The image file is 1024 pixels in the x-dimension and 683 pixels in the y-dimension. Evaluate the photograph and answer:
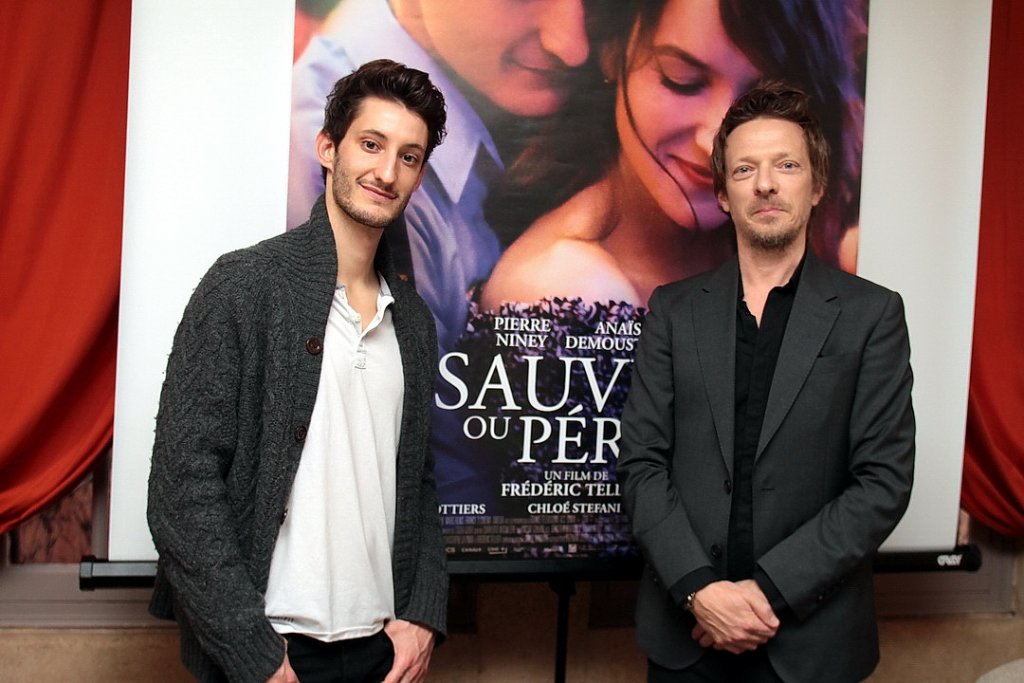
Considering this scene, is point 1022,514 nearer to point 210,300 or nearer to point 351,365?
point 351,365

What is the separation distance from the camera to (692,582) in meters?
1.70

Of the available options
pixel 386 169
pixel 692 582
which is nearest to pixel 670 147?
pixel 386 169

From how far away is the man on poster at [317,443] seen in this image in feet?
4.60

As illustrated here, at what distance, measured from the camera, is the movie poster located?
2.12 m

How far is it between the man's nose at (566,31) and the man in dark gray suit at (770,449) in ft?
1.74

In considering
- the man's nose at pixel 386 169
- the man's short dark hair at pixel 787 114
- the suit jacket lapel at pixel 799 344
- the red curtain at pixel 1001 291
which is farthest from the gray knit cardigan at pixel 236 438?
the red curtain at pixel 1001 291

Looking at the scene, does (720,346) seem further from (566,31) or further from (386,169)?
(566,31)

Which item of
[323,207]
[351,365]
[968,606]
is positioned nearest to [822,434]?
[351,365]

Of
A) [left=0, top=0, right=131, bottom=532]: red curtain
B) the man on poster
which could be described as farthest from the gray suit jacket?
[left=0, top=0, right=131, bottom=532]: red curtain

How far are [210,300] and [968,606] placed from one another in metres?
2.79

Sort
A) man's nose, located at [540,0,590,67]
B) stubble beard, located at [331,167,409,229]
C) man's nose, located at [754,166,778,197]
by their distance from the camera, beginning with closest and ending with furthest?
stubble beard, located at [331,167,409,229] < man's nose, located at [754,166,778,197] < man's nose, located at [540,0,590,67]

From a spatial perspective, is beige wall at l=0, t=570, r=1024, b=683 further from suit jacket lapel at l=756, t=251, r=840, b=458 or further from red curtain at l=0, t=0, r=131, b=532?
suit jacket lapel at l=756, t=251, r=840, b=458

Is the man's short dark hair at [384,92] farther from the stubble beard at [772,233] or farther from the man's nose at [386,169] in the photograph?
the stubble beard at [772,233]

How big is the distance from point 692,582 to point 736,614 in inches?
3.9
